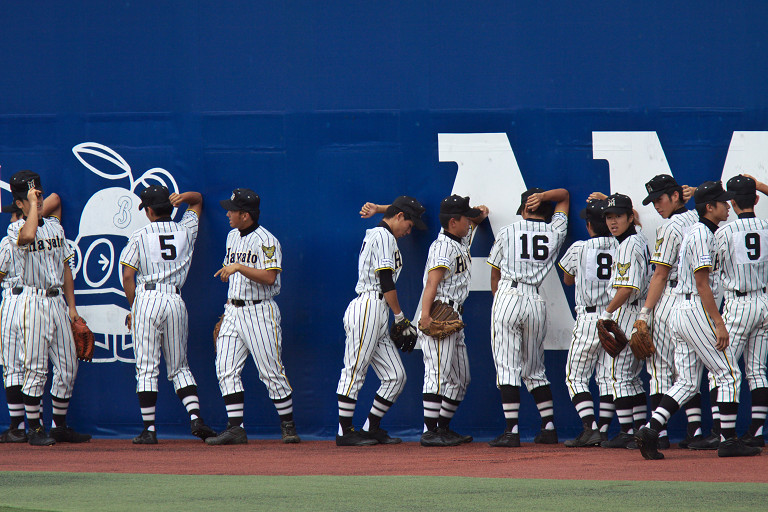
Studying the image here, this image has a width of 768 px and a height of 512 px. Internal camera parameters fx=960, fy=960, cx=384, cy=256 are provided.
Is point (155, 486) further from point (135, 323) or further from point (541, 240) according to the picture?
point (541, 240)

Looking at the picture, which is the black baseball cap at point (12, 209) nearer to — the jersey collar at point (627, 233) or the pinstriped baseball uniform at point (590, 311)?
the pinstriped baseball uniform at point (590, 311)

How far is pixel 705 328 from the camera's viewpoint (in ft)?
21.4

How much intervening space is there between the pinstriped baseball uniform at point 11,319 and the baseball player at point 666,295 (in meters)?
4.90

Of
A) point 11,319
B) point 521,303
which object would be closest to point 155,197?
point 11,319

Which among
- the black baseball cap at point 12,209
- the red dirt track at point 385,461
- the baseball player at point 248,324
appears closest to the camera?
the red dirt track at point 385,461

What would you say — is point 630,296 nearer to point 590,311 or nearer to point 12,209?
point 590,311

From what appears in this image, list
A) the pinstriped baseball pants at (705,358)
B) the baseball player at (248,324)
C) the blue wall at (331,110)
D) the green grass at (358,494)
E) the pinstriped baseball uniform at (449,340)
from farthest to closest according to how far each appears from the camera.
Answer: the blue wall at (331,110) → the baseball player at (248,324) → the pinstriped baseball uniform at (449,340) → the pinstriped baseball pants at (705,358) → the green grass at (358,494)

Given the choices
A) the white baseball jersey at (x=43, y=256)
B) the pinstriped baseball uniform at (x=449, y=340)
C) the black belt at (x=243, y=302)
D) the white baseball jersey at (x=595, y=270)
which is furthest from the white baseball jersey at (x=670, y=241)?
the white baseball jersey at (x=43, y=256)

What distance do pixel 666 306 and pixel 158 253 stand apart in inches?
157

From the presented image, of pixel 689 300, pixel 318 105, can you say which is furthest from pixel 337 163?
pixel 689 300

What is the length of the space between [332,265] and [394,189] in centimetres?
84

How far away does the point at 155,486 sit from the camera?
5312 millimetres

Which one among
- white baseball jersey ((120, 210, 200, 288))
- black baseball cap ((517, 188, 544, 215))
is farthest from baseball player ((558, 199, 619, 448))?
white baseball jersey ((120, 210, 200, 288))

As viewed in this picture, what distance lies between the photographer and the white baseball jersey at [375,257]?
24.4 feet
